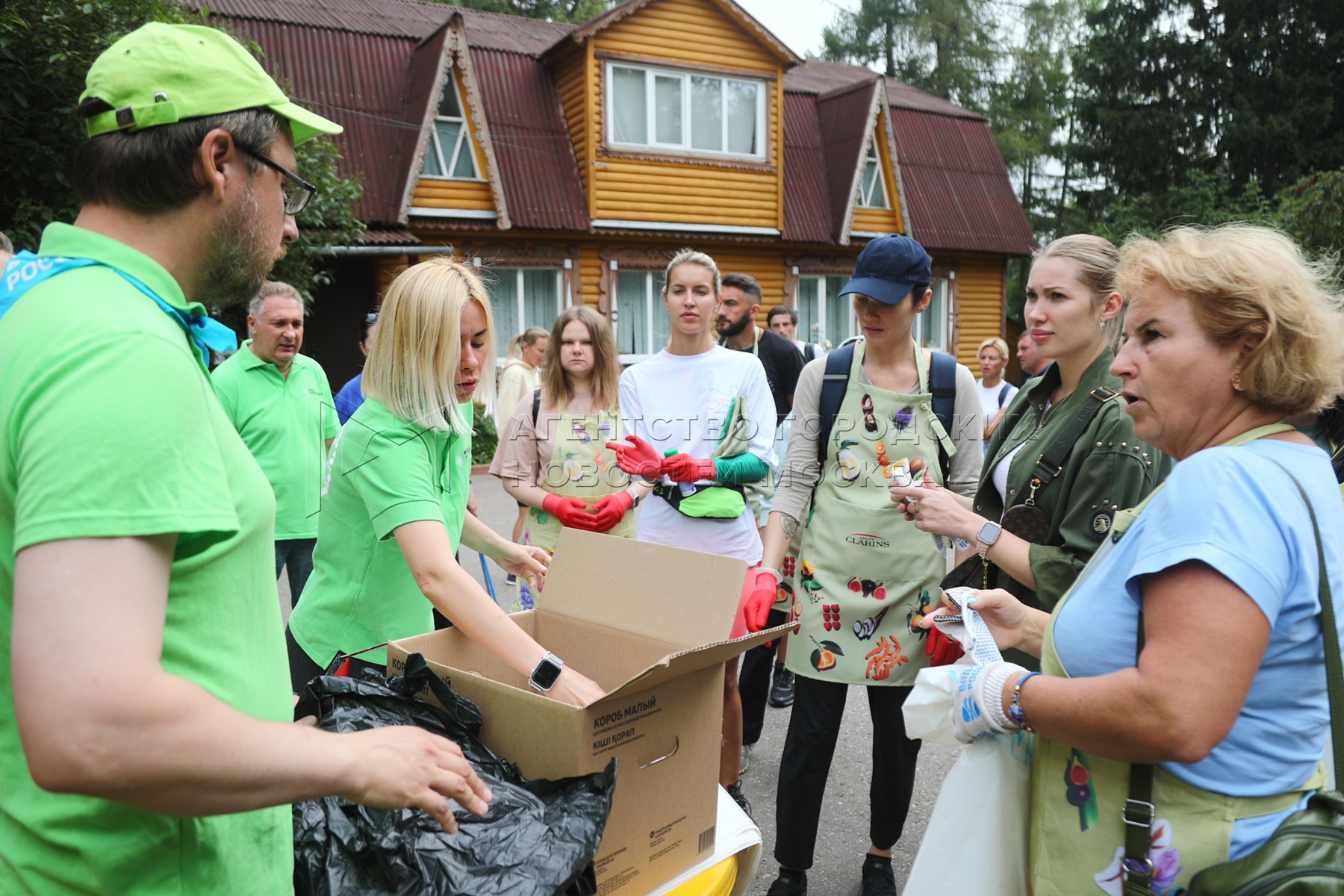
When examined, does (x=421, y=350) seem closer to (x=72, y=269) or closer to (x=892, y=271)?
(x=72, y=269)

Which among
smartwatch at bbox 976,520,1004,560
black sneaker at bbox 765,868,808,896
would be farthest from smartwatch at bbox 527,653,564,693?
black sneaker at bbox 765,868,808,896

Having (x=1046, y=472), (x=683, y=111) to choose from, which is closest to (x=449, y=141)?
(x=683, y=111)

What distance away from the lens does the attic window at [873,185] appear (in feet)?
59.9

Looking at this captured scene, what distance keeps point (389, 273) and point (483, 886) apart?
13.7 metres

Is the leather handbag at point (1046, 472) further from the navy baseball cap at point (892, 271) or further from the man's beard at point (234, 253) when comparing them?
the man's beard at point (234, 253)

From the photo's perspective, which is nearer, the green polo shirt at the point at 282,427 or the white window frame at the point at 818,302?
the green polo shirt at the point at 282,427

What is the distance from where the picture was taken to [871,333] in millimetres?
3154

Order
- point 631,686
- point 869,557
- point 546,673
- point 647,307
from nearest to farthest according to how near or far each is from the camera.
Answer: point 631,686 < point 546,673 < point 869,557 < point 647,307

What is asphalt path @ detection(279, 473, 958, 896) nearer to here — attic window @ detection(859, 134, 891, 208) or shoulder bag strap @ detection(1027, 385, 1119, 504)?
shoulder bag strap @ detection(1027, 385, 1119, 504)

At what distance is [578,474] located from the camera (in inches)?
174

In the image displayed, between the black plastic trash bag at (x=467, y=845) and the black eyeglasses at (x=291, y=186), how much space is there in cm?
91

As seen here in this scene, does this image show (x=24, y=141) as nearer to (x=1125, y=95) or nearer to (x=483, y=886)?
(x=483, y=886)

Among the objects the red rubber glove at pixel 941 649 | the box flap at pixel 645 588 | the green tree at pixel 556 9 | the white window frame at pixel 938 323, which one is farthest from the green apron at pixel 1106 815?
the green tree at pixel 556 9

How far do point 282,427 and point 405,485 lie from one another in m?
3.05
